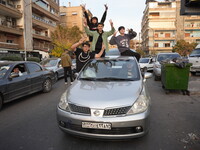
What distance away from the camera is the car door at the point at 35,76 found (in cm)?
628

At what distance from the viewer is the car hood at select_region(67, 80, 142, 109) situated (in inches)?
101

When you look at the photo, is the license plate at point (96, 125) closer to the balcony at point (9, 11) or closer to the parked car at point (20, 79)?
the parked car at point (20, 79)

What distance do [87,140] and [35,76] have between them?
4.34m

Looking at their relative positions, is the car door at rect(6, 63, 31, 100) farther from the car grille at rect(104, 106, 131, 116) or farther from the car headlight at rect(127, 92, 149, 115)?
the car headlight at rect(127, 92, 149, 115)

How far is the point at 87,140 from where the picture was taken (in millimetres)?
2934

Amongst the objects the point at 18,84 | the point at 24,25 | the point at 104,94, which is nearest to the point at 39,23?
the point at 24,25

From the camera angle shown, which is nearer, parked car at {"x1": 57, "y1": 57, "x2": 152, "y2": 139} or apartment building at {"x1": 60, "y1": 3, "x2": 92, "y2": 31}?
parked car at {"x1": 57, "y1": 57, "x2": 152, "y2": 139}

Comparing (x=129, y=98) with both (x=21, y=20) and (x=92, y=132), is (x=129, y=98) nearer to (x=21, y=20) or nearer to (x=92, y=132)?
(x=92, y=132)

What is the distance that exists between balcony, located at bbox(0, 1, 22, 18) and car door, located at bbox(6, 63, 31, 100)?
2130cm

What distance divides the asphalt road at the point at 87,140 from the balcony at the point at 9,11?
22773 millimetres

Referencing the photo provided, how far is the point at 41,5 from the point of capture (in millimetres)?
33031

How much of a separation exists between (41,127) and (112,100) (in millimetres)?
1915

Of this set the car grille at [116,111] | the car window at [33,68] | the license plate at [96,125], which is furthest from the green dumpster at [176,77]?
the car window at [33,68]

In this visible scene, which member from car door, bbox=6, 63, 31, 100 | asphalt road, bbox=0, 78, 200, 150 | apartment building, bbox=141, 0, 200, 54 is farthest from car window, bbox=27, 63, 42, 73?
apartment building, bbox=141, 0, 200, 54
